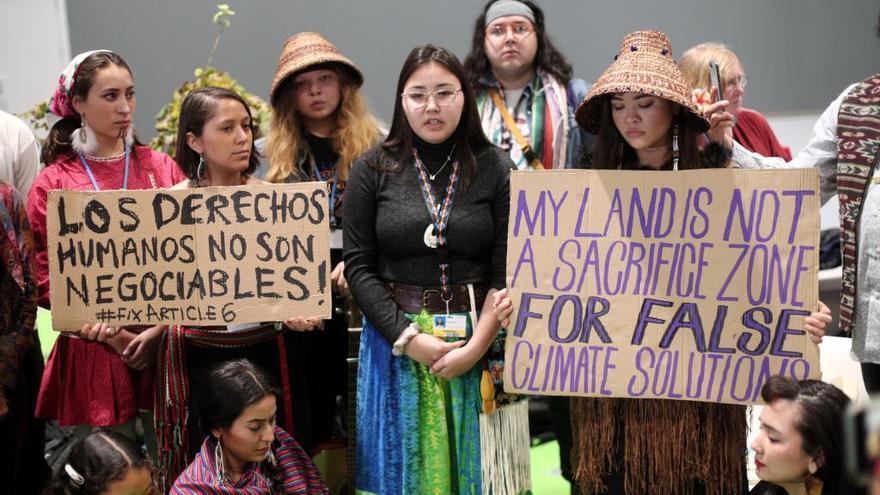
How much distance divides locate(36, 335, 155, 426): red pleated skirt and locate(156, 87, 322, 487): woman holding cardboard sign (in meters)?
0.18

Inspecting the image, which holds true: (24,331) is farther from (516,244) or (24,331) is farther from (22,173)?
(516,244)

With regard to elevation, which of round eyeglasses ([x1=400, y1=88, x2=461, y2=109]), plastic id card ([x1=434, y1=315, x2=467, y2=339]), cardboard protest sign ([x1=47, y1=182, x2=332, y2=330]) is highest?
round eyeglasses ([x1=400, y1=88, x2=461, y2=109])

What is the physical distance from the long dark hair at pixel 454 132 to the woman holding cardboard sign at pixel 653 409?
40cm

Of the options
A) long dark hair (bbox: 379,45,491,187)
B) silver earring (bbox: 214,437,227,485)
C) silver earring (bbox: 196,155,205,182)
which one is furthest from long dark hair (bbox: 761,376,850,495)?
silver earring (bbox: 196,155,205,182)

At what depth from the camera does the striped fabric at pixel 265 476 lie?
8.99 ft

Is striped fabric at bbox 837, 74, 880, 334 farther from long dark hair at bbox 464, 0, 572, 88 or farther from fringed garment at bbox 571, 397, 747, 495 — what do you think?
long dark hair at bbox 464, 0, 572, 88

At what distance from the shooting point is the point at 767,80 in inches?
216

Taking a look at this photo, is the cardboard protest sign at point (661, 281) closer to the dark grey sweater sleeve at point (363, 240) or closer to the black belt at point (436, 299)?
the black belt at point (436, 299)

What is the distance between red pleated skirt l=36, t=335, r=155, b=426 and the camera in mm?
3094

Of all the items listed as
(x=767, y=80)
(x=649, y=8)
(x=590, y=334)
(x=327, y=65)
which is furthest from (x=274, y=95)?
(x=767, y=80)

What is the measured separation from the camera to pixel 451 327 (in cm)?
280

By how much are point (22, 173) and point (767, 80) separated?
3938 millimetres

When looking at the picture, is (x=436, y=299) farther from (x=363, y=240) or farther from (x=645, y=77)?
(x=645, y=77)

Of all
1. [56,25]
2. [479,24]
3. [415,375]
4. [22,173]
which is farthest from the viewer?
[56,25]
